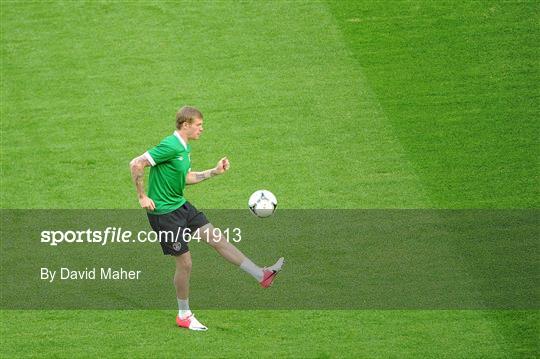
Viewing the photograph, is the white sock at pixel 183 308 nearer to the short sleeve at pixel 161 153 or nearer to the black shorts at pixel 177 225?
the black shorts at pixel 177 225

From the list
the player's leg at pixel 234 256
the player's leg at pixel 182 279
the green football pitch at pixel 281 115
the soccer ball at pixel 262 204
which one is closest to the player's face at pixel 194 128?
the player's leg at pixel 234 256

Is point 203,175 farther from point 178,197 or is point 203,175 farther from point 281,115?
Result: point 281,115

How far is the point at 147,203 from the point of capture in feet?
37.5

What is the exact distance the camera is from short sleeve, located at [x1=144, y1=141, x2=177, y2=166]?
11.4 m

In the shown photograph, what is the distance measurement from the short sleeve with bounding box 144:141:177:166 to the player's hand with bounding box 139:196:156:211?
0.35m

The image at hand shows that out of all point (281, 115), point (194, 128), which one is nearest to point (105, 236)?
point (194, 128)

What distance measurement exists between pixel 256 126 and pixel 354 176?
1.98 meters

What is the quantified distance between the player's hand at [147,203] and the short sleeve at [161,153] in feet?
1.15

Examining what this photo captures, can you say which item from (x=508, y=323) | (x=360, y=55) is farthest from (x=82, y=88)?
(x=508, y=323)

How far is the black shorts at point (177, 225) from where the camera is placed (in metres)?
11.6

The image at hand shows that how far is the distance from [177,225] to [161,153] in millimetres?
743

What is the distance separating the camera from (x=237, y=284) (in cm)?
1324

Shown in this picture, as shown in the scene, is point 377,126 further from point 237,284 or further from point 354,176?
point 237,284

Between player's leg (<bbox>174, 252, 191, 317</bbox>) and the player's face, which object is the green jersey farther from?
player's leg (<bbox>174, 252, 191, 317</bbox>)
